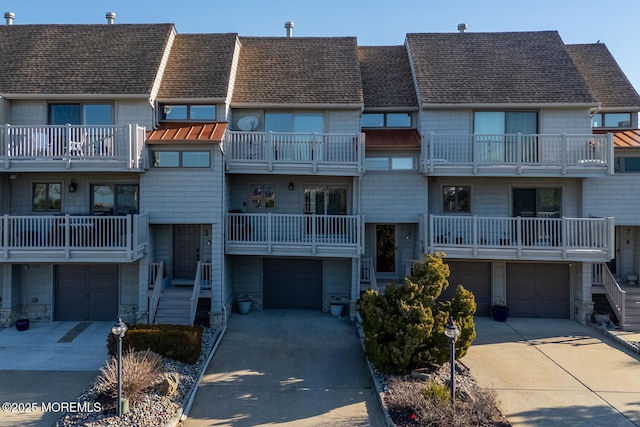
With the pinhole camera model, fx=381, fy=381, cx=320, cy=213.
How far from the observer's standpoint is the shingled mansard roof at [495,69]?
45.9ft

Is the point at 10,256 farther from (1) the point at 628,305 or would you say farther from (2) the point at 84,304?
(1) the point at 628,305

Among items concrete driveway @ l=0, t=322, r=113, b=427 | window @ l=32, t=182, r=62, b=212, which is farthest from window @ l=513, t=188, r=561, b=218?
window @ l=32, t=182, r=62, b=212

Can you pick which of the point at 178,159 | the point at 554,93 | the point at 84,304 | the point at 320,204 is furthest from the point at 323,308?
the point at 554,93

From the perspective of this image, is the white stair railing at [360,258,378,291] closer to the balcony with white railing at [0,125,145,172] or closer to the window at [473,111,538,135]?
the window at [473,111,538,135]

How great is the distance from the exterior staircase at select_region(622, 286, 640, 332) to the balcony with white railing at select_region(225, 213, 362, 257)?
9343mm

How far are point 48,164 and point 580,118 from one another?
18.2m

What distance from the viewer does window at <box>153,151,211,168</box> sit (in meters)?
12.7

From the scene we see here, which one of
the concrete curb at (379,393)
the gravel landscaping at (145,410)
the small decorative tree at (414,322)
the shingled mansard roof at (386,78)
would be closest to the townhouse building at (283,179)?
the shingled mansard roof at (386,78)

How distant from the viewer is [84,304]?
534 inches

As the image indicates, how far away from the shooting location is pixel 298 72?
50.6 ft

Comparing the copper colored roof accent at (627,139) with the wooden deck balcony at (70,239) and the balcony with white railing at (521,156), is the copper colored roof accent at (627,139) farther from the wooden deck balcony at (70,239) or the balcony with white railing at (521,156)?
the wooden deck balcony at (70,239)

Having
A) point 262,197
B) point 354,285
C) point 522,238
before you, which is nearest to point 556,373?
point 522,238

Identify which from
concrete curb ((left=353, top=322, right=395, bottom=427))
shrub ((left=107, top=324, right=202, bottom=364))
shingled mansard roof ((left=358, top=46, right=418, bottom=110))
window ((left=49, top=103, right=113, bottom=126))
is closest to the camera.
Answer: concrete curb ((left=353, top=322, right=395, bottom=427))

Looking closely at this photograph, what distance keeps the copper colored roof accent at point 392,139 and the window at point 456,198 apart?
2180 mm
